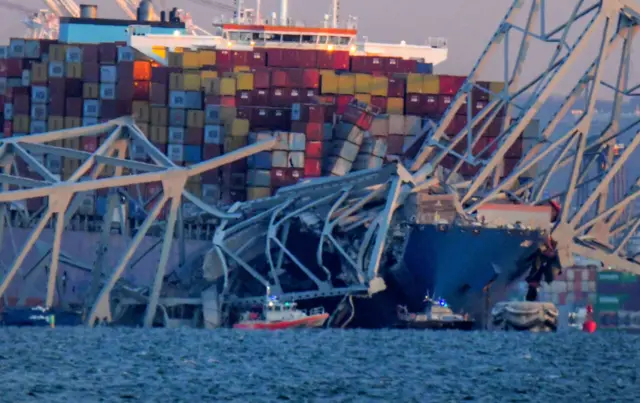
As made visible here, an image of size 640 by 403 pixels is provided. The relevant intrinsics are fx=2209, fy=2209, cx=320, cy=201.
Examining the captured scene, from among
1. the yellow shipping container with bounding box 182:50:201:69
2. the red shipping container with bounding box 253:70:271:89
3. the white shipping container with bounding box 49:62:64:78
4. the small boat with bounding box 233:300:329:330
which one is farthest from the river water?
the white shipping container with bounding box 49:62:64:78

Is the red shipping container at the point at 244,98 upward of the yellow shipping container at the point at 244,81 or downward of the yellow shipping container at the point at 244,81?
downward

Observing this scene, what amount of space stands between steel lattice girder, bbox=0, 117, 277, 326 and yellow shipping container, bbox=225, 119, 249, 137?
1298cm

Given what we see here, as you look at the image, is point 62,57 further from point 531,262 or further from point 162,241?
point 531,262

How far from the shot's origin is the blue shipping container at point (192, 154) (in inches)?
4336

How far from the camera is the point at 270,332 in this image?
8925 centimetres

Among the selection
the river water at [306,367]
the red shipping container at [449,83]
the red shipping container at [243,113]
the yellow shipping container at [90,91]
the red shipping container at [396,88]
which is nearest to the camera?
the river water at [306,367]

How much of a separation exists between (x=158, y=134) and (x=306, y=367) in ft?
147

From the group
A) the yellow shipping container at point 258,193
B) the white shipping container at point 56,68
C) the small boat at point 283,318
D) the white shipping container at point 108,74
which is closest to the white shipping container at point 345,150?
the yellow shipping container at point 258,193

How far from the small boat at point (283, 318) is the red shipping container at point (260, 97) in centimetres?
2192

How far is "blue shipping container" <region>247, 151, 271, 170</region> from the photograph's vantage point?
10569cm

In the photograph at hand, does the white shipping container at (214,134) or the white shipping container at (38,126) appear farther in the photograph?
the white shipping container at (38,126)

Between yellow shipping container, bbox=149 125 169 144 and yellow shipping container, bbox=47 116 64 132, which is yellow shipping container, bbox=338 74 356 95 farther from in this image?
yellow shipping container, bbox=47 116 64 132

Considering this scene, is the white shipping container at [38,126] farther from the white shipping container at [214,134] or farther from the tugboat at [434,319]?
the tugboat at [434,319]

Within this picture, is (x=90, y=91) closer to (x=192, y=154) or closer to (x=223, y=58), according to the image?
(x=223, y=58)
